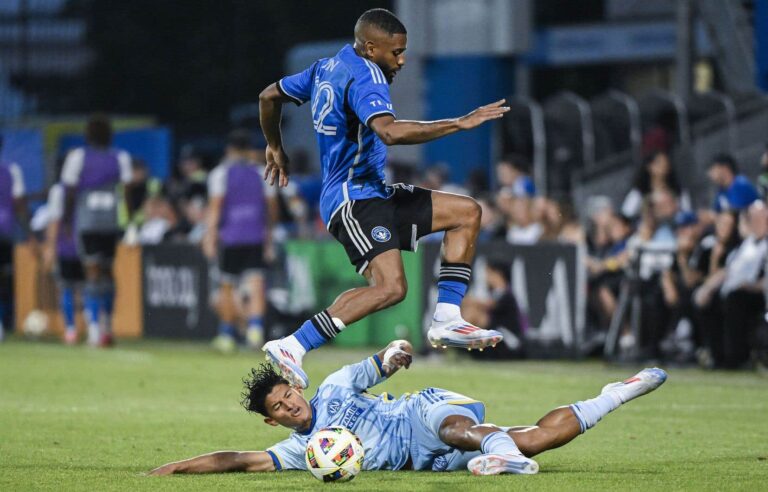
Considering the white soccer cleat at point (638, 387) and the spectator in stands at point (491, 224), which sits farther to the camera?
the spectator in stands at point (491, 224)

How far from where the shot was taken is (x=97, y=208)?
18.5 metres

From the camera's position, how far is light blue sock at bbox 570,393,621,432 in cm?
848

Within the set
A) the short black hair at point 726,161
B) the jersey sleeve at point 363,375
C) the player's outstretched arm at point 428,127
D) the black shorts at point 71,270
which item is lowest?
the black shorts at point 71,270

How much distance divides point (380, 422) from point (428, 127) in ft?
5.53

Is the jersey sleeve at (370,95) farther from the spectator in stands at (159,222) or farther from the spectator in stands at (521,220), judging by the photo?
the spectator in stands at (159,222)

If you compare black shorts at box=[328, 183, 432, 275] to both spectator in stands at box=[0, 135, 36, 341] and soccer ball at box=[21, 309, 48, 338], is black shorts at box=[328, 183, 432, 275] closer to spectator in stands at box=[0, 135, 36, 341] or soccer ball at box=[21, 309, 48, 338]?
spectator in stands at box=[0, 135, 36, 341]

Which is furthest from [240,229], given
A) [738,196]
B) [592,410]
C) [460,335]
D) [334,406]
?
[592,410]

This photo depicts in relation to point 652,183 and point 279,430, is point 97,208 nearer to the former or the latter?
point 652,183

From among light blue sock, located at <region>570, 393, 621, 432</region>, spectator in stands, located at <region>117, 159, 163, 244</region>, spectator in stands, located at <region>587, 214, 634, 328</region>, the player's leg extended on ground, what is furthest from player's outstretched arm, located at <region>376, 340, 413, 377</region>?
spectator in stands, located at <region>117, 159, 163, 244</region>

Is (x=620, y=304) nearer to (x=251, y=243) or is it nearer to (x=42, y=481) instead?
(x=251, y=243)

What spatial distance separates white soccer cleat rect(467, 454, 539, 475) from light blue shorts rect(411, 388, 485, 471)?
31 cm

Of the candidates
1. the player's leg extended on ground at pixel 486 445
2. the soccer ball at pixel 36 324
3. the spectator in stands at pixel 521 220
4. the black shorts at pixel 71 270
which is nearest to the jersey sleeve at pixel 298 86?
the player's leg extended on ground at pixel 486 445

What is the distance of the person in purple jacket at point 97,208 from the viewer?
60.2ft

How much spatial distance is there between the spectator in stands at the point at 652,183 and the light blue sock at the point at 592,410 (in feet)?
25.9
